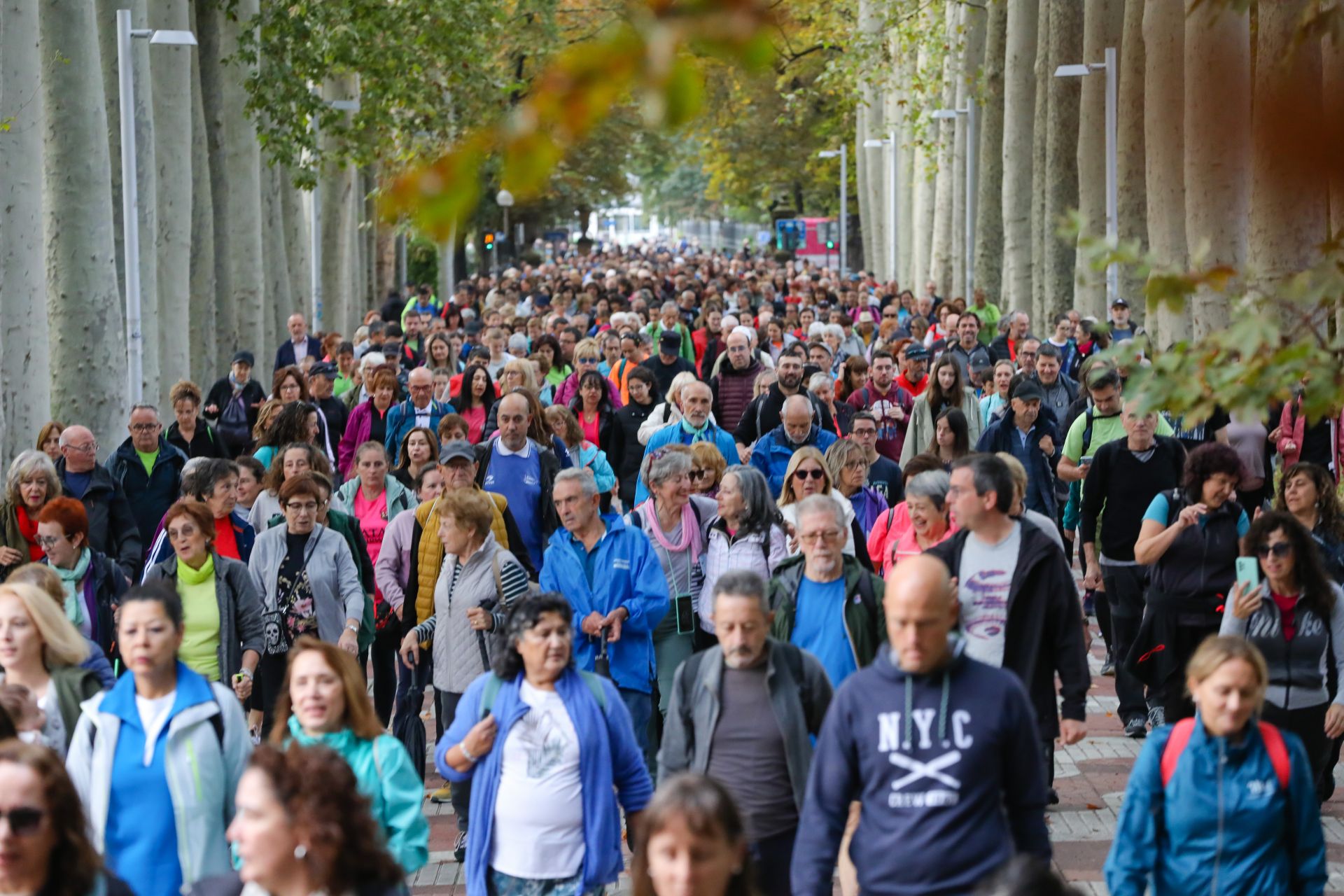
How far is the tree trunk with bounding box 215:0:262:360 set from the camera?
25.3m

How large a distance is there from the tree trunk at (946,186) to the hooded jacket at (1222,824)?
125 feet

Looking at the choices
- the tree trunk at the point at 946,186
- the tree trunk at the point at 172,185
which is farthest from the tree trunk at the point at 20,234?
the tree trunk at the point at 946,186

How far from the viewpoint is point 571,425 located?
1312 cm

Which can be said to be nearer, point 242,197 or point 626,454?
point 626,454

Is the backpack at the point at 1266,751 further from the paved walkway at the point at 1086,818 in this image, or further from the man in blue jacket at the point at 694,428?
the man in blue jacket at the point at 694,428

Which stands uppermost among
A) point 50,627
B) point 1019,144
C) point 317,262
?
Answer: point 1019,144

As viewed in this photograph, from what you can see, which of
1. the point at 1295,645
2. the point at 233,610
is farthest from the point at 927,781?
the point at 233,610

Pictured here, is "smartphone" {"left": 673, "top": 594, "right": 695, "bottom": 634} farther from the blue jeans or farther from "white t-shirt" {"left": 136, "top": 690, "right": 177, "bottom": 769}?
"white t-shirt" {"left": 136, "top": 690, "right": 177, "bottom": 769}

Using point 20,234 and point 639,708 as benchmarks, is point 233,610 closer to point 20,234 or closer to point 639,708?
point 639,708

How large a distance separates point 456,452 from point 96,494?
7.06 feet

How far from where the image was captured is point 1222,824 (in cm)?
578

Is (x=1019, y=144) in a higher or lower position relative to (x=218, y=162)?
higher

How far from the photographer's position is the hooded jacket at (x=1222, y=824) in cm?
578

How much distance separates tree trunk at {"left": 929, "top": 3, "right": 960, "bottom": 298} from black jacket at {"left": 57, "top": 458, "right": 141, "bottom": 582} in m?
33.3
